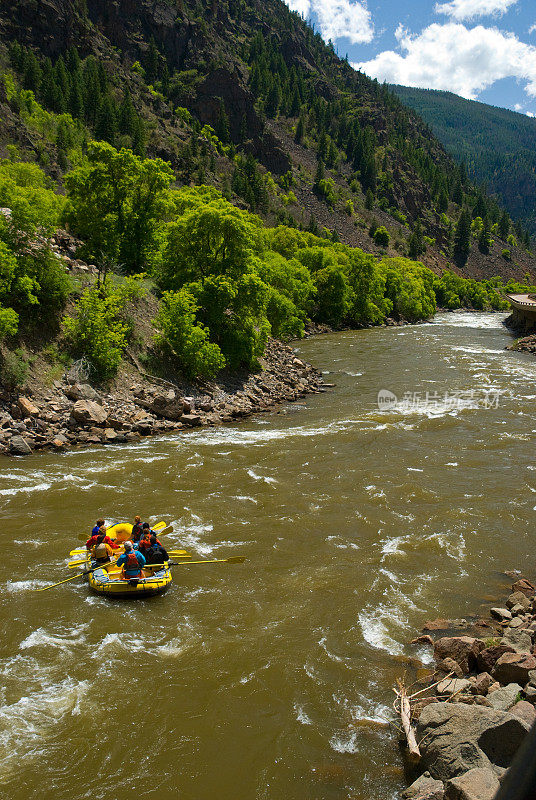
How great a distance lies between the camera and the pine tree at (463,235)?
557ft

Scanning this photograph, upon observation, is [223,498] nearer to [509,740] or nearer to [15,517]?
[15,517]

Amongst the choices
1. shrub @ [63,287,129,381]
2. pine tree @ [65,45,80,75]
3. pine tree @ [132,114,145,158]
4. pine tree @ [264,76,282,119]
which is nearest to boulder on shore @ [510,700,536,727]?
shrub @ [63,287,129,381]

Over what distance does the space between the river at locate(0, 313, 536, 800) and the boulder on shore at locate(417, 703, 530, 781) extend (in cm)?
82

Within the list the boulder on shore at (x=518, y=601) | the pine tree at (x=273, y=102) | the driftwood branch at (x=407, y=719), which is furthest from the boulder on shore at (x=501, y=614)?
the pine tree at (x=273, y=102)

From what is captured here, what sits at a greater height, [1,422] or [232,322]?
[232,322]

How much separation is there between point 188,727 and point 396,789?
3238 millimetres

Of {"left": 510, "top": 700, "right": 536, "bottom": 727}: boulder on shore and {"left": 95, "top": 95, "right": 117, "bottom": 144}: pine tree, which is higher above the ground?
{"left": 95, "top": 95, "right": 117, "bottom": 144}: pine tree

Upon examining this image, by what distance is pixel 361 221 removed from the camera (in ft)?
502

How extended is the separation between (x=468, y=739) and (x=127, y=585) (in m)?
7.69

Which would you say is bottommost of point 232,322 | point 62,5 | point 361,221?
point 232,322

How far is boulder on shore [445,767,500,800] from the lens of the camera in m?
5.76

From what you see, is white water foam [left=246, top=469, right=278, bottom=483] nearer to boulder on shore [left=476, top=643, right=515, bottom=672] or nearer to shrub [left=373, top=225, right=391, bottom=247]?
boulder on shore [left=476, top=643, right=515, bottom=672]

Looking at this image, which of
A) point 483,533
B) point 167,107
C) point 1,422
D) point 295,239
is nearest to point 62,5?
point 167,107

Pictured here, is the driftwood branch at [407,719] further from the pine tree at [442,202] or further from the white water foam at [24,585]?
the pine tree at [442,202]
